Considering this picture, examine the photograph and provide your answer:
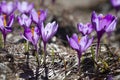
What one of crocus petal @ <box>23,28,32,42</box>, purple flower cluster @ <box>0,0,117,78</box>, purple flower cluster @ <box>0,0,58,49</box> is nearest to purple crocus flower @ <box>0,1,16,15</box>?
purple flower cluster @ <box>0,0,58,49</box>

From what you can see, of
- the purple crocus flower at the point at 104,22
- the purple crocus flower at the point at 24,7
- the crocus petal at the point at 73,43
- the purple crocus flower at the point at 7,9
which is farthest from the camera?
the purple crocus flower at the point at 24,7

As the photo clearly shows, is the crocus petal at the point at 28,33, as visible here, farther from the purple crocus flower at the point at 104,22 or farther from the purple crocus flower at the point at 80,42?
the purple crocus flower at the point at 104,22

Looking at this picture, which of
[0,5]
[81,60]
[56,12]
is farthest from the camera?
[56,12]

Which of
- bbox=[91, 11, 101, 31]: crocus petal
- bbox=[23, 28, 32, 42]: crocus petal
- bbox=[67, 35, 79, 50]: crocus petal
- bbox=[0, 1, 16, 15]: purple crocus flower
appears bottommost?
bbox=[67, 35, 79, 50]: crocus petal

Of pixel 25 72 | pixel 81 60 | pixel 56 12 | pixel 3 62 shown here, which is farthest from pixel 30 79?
pixel 56 12

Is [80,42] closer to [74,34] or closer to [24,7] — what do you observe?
[74,34]

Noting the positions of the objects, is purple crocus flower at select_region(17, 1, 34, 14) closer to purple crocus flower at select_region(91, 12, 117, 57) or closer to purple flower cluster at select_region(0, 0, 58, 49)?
purple flower cluster at select_region(0, 0, 58, 49)

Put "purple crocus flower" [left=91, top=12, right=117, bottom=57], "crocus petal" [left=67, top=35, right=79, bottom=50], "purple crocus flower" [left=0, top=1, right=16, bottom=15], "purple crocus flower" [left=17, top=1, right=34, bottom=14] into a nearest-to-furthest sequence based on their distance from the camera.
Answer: "crocus petal" [left=67, top=35, right=79, bottom=50], "purple crocus flower" [left=91, top=12, right=117, bottom=57], "purple crocus flower" [left=0, top=1, right=16, bottom=15], "purple crocus flower" [left=17, top=1, right=34, bottom=14]

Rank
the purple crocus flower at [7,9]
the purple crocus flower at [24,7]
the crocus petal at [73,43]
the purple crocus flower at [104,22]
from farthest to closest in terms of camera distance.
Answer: the purple crocus flower at [24,7]
the purple crocus flower at [7,9]
the purple crocus flower at [104,22]
the crocus petal at [73,43]

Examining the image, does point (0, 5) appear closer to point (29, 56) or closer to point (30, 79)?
point (29, 56)

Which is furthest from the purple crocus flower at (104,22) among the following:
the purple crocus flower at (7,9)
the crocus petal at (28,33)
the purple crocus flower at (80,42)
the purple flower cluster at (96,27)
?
the purple crocus flower at (7,9)

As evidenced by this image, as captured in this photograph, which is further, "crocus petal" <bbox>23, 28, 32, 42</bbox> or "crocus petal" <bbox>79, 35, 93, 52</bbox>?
"crocus petal" <bbox>23, 28, 32, 42</bbox>
